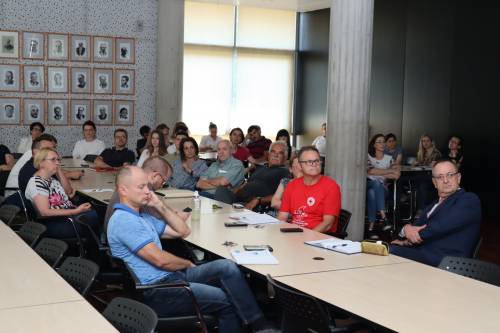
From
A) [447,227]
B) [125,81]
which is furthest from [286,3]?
[447,227]

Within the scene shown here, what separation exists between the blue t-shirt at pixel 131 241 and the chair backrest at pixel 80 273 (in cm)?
34

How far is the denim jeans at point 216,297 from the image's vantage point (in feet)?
13.1

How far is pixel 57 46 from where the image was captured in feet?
41.3

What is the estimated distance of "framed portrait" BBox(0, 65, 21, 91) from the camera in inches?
482

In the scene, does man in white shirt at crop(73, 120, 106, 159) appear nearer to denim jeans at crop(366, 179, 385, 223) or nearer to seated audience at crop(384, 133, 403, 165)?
denim jeans at crop(366, 179, 385, 223)

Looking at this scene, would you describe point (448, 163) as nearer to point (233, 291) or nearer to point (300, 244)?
point (300, 244)

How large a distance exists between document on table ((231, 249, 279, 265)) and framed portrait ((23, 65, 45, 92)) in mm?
9065

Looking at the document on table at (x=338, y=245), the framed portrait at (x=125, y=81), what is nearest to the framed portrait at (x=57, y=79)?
the framed portrait at (x=125, y=81)

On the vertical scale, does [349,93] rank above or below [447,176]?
above

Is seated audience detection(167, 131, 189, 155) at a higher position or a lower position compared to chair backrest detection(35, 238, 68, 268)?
higher

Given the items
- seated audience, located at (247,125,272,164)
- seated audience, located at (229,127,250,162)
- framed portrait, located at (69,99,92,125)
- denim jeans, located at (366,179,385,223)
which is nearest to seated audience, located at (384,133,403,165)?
denim jeans, located at (366,179,385,223)

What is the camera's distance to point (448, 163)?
16.9ft

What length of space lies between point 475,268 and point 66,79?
10.1m

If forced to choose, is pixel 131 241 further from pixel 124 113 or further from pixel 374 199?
pixel 124 113
